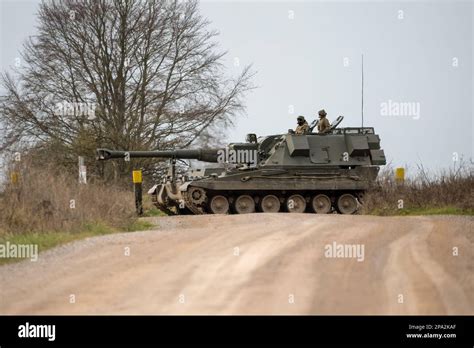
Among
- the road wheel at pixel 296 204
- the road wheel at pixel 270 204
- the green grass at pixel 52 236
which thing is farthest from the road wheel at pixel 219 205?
the green grass at pixel 52 236

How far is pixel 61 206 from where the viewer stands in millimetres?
13836

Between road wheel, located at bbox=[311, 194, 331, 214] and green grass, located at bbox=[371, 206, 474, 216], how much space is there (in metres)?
3.14

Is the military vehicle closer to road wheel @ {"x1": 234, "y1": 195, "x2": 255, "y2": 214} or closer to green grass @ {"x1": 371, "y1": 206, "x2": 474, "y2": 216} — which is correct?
road wheel @ {"x1": 234, "y1": 195, "x2": 255, "y2": 214}

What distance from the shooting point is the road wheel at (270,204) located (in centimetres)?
2323

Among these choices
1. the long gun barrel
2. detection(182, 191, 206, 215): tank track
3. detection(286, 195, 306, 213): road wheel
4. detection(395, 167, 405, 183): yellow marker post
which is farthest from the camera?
the long gun barrel

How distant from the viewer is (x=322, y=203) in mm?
23625

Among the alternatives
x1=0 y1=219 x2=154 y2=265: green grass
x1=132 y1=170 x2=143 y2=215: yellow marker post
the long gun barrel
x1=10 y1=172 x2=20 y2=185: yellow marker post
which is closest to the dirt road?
x1=0 y1=219 x2=154 y2=265: green grass

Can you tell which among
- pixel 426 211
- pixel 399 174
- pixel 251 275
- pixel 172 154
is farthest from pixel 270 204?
pixel 251 275

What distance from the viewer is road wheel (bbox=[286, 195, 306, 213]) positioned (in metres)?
23.3

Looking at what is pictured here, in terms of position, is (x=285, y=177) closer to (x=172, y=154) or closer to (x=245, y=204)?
(x=245, y=204)

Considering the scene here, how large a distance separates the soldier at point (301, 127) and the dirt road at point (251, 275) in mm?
11386

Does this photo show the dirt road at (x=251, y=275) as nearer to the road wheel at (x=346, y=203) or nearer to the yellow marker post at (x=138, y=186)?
the yellow marker post at (x=138, y=186)

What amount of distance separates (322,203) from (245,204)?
7.05 ft
